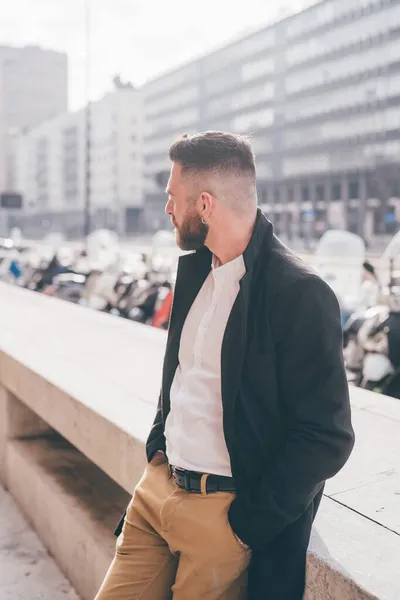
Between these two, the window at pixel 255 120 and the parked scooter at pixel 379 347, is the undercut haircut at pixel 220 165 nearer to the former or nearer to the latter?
the parked scooter at pixel 379 347

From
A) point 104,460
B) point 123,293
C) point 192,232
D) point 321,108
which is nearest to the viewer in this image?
point 192,232

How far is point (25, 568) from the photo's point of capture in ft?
10.6

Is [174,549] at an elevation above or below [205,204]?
below

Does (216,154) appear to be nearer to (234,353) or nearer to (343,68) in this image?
(234,353)

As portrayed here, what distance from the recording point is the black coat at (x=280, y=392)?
158 centimetres

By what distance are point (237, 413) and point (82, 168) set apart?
4005 inches

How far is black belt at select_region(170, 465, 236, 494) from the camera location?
1751 millimetres

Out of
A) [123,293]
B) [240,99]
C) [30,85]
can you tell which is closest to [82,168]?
[240,99]

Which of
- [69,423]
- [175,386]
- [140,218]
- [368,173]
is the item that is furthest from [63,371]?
[140,218]

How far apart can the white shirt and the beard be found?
79mm

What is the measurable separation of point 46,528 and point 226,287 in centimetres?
210

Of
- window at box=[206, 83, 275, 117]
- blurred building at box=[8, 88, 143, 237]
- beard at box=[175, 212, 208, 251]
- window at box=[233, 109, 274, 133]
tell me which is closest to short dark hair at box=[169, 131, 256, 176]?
beard at box=[175, 212, 208, 251]

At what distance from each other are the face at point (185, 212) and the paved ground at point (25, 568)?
6.05ft

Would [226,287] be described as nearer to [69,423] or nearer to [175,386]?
[175,386]
